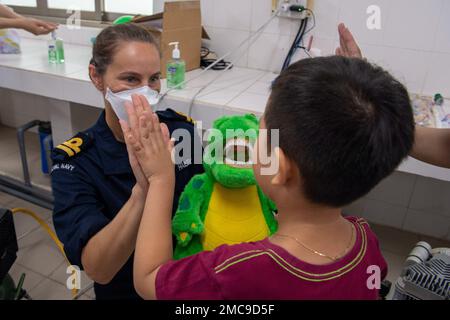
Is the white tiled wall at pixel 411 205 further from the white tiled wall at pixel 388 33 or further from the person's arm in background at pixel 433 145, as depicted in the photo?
the person's arm in background at pixel 433 145

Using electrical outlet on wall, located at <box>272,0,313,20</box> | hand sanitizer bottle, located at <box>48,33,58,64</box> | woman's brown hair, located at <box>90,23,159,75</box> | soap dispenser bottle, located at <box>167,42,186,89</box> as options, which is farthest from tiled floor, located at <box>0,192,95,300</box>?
electrical outlet on wall, located at <box>272,0,313,20</box>

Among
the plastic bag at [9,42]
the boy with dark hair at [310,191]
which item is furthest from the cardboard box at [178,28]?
the boy with dark hair at [310,191]

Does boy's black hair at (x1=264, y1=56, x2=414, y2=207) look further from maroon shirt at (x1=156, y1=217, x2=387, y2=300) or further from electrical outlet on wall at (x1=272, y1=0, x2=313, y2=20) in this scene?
electrical outlet on wall at (x1=272, y1=0, x2=313, y2=20)

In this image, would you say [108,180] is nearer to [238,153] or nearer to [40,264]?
[238,153]

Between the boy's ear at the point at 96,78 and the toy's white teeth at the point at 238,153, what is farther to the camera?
the boy's ear at the point at 96,78

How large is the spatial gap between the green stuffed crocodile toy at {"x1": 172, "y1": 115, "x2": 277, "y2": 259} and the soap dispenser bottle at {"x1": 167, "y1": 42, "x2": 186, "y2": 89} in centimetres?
102

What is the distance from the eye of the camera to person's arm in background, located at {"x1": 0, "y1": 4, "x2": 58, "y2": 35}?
7.27ft

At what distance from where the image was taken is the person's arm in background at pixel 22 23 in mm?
2215

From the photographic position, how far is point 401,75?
206cm

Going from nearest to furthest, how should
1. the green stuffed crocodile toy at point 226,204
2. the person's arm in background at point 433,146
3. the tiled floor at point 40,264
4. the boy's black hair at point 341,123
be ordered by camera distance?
the boy's black hair at point 341,123
the green stuffed crocodile toy at point 226,204
the person's arm in background at point 433,146
the tiled floor at point 40,264

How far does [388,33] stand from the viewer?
2.02 metres

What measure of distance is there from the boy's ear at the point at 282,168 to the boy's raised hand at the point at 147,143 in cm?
23
